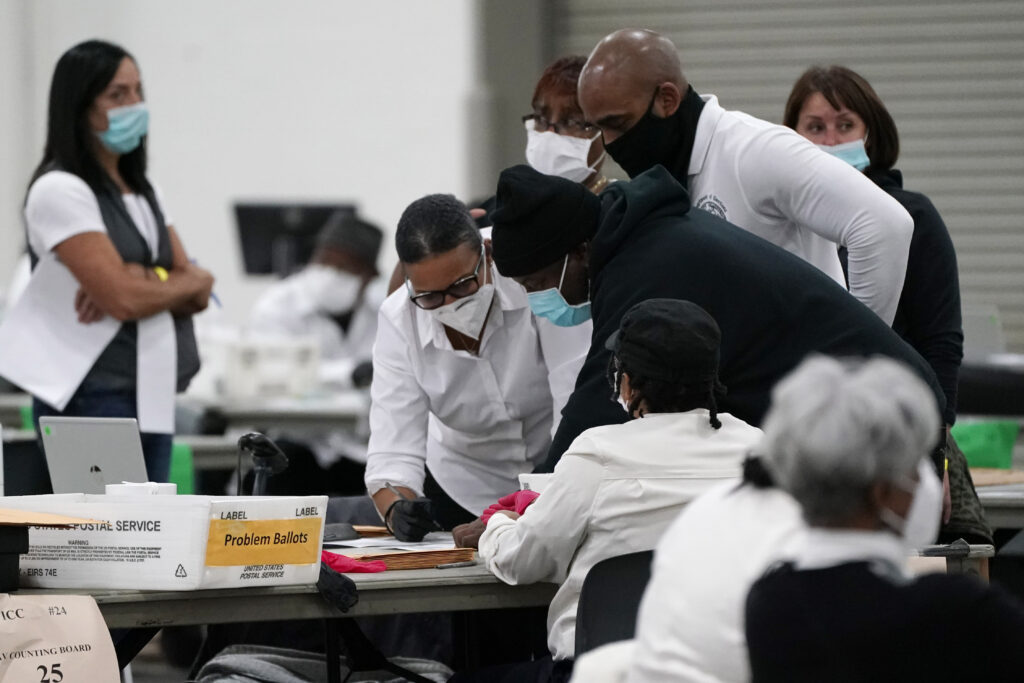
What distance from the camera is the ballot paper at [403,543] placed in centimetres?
258

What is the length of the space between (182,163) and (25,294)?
5408 mm

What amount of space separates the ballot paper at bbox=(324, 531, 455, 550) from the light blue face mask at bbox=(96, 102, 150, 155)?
1.32 meters

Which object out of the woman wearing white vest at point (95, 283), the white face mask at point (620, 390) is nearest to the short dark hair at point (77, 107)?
the woman wearing white vest at point (95, 283)

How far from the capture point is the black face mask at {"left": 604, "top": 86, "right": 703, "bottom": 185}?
2.79 metres

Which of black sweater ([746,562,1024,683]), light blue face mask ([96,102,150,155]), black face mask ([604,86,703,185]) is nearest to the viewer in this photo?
black sweater ([746,562,1024,683])

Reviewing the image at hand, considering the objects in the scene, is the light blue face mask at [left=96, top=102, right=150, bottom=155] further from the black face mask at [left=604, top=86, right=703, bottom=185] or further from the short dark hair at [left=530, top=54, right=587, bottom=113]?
the black face mask at [left=604, top=86, right=703, bottom=185]

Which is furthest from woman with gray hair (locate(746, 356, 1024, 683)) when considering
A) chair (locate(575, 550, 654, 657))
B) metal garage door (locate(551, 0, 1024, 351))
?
metal garage door (locate(551, 0, 1024, 351))

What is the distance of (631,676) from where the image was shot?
1571 millimetres

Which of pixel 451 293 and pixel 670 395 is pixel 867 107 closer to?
pixel 451 293

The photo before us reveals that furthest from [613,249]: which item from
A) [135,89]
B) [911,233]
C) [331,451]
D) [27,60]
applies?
[27,60]

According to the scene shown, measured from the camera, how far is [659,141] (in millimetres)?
2809

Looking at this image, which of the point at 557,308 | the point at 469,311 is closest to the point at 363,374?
the point at 469,311

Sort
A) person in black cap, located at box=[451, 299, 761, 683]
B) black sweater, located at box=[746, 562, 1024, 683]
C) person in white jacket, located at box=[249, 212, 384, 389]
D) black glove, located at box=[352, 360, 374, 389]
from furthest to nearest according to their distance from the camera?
person in white jacket, located at box=[249, 212, 384, 389]
black glove, located at box=[352, 360, 374, 389]
person in black cap, located at box=[451, 299, 761, 683]
black sweater, located at box=[746, 562, 1024, 683]

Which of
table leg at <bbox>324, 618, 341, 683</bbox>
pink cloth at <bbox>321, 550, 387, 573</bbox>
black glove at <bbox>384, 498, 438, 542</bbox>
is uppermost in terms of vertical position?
pink cloth at <bbox>321, 550, 387, 573</bbox>
